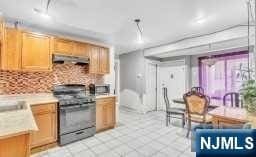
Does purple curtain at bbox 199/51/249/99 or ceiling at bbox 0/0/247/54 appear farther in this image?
purple curtain at bbox 199/51/249/99

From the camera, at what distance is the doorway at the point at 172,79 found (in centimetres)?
554

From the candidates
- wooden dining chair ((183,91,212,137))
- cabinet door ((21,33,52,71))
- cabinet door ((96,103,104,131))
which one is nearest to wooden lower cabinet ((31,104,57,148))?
cabinet door ((21,33,52,71))

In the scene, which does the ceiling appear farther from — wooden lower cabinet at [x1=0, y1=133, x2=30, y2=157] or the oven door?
wooden lower cabinet at [x1=0, y1=133, x2=30, y2=157]

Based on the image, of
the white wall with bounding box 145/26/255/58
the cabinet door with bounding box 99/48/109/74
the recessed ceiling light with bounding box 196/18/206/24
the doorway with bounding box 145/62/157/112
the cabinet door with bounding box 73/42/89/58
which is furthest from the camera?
the doorway with bounding box 145/62/157/112

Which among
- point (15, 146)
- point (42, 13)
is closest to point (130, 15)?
point (42, 13)

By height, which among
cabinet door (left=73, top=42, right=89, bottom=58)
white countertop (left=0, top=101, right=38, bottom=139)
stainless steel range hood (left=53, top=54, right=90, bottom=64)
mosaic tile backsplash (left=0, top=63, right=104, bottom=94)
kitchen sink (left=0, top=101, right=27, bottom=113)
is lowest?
white countertop (left=0, top=101, right=38, bottom=139)

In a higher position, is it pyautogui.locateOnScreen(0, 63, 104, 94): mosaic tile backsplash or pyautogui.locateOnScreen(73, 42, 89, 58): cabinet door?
pyautogui.locateOnScreen(73, 42, 89, 58): cabinet door

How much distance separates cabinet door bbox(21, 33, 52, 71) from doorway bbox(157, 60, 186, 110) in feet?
13.5

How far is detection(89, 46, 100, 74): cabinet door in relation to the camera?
12.7 ft

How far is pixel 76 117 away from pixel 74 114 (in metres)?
0.08

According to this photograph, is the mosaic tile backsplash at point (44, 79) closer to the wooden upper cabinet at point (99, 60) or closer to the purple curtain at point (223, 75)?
the wooden upper cabinet at point (99, 60)

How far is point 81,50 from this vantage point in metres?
3.68

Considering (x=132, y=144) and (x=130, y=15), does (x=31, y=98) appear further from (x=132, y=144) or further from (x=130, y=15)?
(x=130, y=15)

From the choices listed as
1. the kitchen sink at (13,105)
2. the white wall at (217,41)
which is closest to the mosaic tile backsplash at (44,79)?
the kitchen sink at (13,105)
